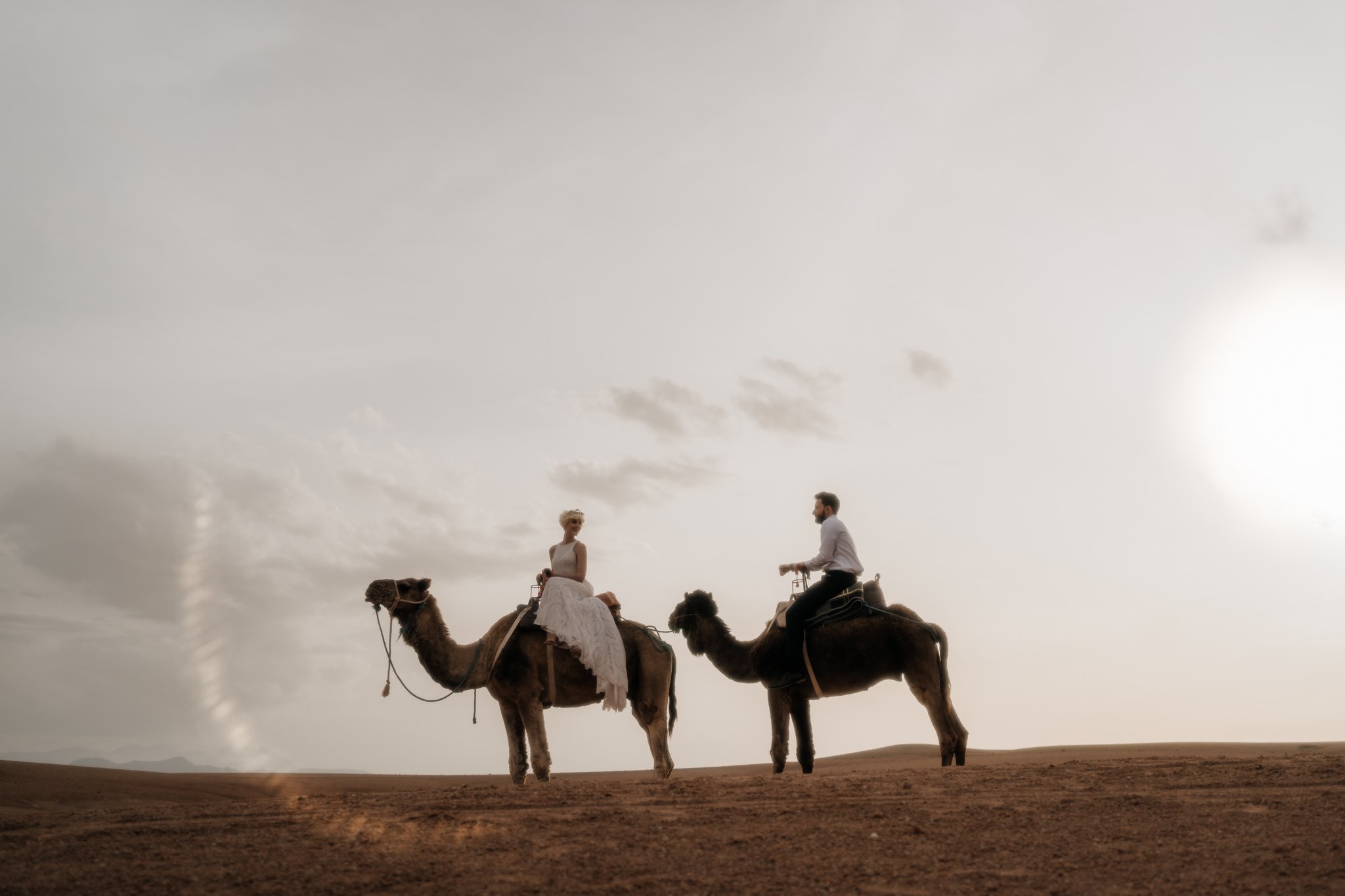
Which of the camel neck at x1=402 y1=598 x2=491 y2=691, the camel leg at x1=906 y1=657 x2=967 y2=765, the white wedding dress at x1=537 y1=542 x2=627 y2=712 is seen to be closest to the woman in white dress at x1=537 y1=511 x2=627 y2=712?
the white wedding dress at x1=537 y1=542 x2=627 y2=712

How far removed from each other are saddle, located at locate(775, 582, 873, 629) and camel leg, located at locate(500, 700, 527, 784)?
3.95 metres

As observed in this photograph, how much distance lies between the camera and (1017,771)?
455 inches

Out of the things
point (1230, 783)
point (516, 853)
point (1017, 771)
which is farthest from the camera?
point (1017, 771)

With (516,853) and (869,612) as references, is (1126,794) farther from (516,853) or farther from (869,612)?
(516,853)

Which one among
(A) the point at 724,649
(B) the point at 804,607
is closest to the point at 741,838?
(B) the point at 804,607

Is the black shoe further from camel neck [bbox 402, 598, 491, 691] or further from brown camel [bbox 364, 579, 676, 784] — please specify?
camel neck [bbox 402, 598, 491, 691]

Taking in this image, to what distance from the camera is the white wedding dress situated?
527 inches

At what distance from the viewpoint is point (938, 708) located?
13141mm

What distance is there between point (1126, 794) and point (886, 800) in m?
2.30

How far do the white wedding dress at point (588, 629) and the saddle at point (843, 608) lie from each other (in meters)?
2.59

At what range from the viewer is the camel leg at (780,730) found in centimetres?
1434

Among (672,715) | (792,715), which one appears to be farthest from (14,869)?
(792,715)

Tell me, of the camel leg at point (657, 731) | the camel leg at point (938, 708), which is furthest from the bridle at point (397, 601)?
the camel leg at point (938, 708)

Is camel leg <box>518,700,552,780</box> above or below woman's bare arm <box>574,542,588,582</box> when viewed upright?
below
